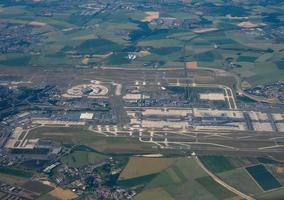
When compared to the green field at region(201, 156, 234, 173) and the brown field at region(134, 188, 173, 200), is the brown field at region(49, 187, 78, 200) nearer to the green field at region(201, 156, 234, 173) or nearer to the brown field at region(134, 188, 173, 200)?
the brown field at region(134, 188, 173, 200)

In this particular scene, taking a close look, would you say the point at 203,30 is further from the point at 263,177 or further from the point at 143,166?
the point at 263,177

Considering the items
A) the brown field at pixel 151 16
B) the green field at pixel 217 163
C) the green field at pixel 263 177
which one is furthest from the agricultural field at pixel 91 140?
the brown field at pixel 151 16

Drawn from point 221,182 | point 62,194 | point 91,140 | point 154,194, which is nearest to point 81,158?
point 91,140

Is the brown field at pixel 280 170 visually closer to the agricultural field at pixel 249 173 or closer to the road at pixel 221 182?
the agricultural field at pixel 249 173

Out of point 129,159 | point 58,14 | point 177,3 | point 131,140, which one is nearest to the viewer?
point 129,159

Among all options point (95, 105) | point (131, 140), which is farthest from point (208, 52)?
point (131, 140)

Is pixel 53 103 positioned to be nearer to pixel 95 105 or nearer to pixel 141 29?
pixel 95 105
